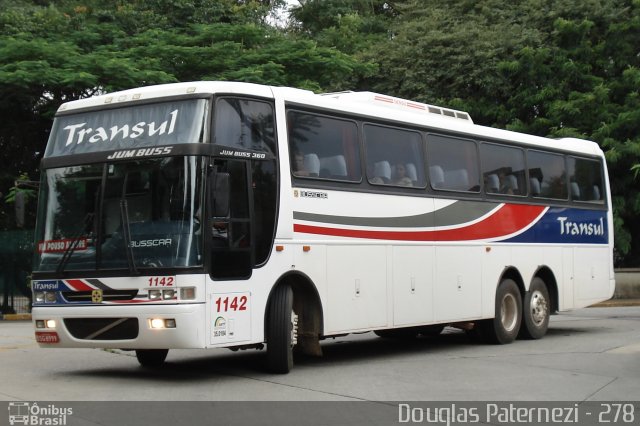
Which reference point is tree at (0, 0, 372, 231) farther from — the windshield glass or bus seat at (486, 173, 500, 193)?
the windshield glass

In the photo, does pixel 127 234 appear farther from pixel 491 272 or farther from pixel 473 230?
pixel 491 272

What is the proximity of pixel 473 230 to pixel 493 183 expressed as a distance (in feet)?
3.70

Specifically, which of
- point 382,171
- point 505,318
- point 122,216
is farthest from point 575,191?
point 122,216

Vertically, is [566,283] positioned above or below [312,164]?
below

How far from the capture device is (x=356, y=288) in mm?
12867

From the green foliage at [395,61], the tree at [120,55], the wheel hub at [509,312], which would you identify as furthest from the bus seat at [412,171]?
the tree at [120,55]

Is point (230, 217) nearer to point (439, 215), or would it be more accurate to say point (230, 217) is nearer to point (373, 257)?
point (373, 257)

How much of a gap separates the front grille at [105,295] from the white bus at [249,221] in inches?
1.0

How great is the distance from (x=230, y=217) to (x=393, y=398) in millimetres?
2749

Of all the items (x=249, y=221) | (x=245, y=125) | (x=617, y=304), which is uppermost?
(x=245, y=125)

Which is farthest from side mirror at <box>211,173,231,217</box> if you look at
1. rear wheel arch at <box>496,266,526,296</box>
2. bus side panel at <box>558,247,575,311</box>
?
bus side panel at <box>558,247,575,311</box>

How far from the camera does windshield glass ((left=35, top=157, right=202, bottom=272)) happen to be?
34.8 ft

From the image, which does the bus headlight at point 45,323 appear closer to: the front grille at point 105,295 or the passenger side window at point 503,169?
the front grille at point 105,295

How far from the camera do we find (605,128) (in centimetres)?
2770
